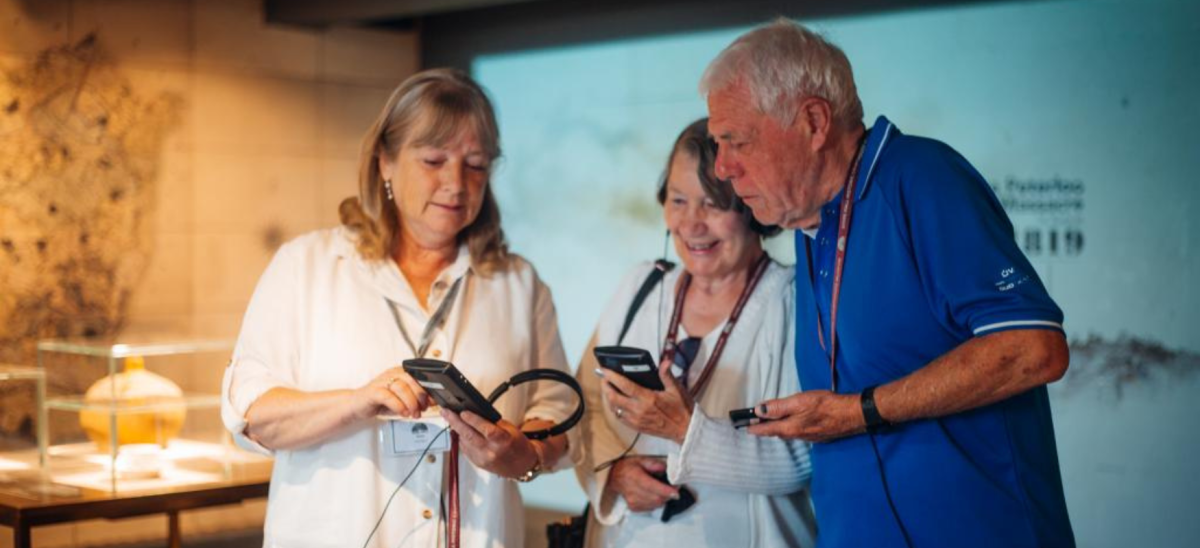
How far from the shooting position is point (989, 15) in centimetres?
468

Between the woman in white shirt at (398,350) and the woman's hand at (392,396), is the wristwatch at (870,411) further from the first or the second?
the woman's hand at (392,396)

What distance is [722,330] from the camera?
2.55m

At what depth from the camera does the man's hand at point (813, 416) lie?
6.61ft

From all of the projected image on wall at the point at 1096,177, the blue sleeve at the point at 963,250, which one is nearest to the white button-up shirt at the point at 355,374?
the blue sleeve at the point at 963,250

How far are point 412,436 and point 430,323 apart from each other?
9.7 inches

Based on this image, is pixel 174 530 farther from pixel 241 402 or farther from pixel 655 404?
pixel 655 404

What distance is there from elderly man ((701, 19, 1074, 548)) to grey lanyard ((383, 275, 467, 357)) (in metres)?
0.70

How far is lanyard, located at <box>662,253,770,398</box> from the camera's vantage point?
8.31ft

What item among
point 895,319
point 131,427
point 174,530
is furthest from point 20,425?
point 895,319

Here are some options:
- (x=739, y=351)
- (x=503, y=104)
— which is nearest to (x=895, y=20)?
(x=503, y=104)

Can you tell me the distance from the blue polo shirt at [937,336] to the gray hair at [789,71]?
0.30ft

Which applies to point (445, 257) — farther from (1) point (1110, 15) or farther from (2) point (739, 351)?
(1) point (1110, 15)

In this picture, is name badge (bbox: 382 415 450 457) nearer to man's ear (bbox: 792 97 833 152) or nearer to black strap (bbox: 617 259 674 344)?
black strap (bbox: 617 259 674 344)

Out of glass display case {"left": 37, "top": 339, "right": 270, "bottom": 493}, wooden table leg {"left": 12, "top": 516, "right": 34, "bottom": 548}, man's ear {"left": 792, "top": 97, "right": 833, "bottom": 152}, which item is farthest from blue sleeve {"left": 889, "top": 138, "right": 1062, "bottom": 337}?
wooden table leg {"left": 12, "top": 516, "right": 34, "bottom": 548}
